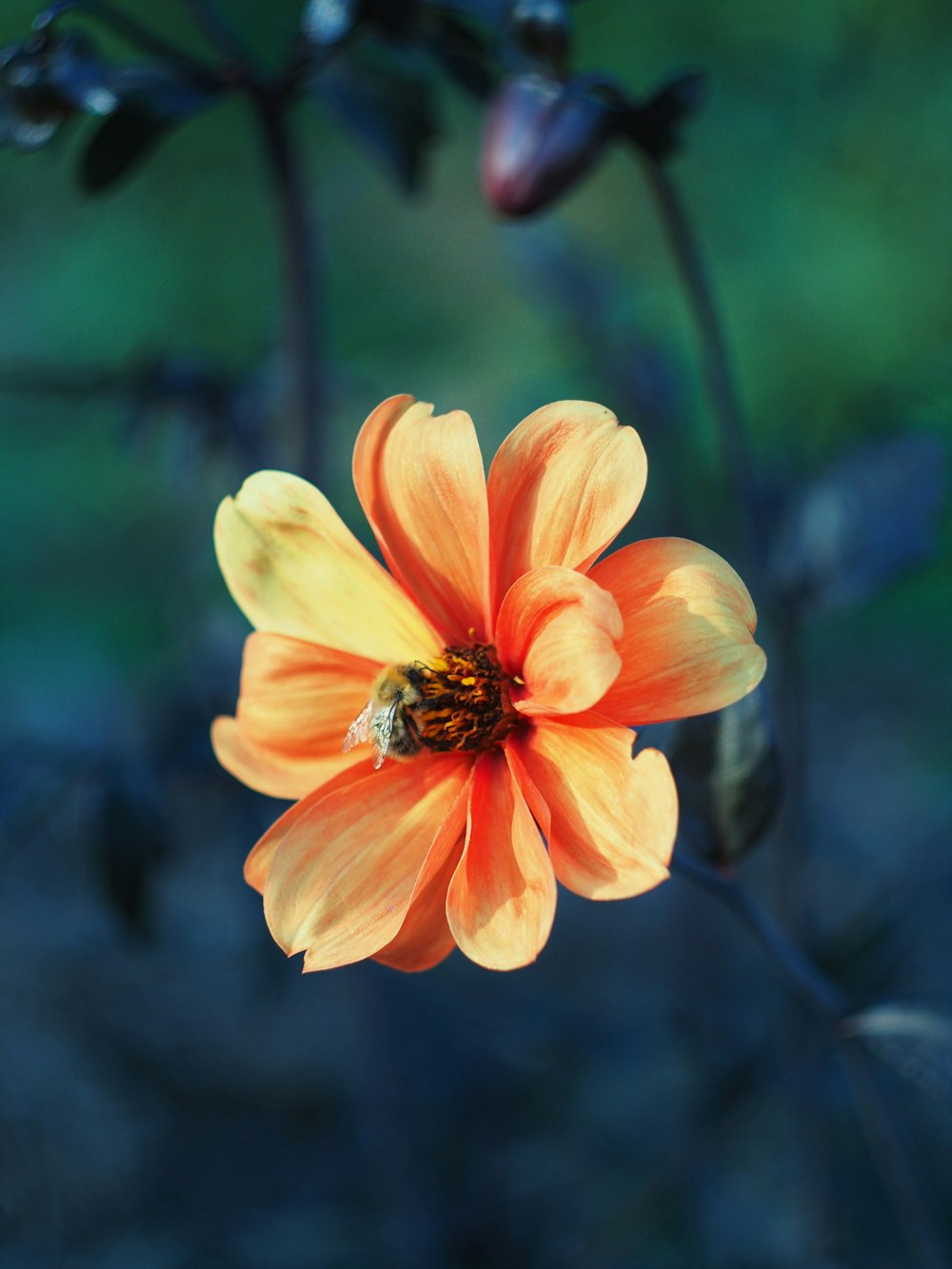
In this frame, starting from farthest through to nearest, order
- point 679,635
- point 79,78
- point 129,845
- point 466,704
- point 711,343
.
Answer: point 129,845, point 711,343, point 79,78, point 466,704, point 679,635

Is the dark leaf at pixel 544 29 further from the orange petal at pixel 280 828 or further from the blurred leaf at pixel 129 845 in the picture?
the blurred leaf at pixel 129 845

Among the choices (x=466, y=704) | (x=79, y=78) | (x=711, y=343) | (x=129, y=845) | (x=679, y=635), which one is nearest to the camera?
(x=679, y=635)

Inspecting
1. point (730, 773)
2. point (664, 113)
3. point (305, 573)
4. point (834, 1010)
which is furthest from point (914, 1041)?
point (664, 113)

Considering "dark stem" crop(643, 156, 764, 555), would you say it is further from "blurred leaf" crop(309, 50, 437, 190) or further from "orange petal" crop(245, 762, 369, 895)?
"orange petal" crop(245, 762, 369, 895)

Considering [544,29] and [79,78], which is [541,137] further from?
[79,78]

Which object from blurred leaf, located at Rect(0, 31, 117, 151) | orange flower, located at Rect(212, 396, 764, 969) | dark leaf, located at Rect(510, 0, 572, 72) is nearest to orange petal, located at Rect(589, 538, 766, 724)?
orange flower, located at Rect(212, 396, 764, 969)

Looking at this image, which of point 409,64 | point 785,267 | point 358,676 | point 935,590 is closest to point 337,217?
point 785,267
